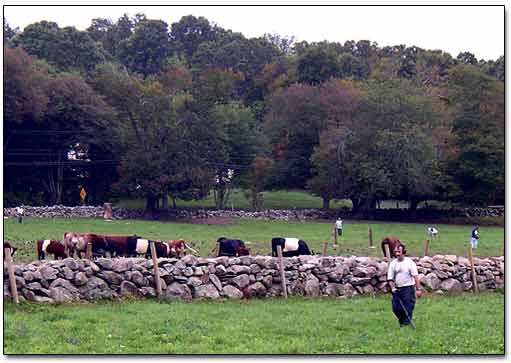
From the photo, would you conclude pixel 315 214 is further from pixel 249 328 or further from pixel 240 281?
pixel 249 328

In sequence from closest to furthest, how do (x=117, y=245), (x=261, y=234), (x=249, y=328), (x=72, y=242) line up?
(x=249, y=328)
(x=72, y=242)
(x=117, y=245)
(x=261, y=234)

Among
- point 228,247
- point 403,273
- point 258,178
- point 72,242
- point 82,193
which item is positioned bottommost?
point 228,247

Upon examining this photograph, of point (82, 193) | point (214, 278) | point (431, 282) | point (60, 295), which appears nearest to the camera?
point (60, 295)

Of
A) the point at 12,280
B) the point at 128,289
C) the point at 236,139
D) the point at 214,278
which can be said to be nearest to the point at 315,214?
the point at 236,139

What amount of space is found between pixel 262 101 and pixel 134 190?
2474 centimetres

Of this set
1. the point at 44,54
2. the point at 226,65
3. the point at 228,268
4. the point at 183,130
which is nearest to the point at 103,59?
the point at 44,54

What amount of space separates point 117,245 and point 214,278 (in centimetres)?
816

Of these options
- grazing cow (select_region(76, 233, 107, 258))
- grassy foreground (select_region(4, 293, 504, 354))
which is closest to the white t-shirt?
grassy foreground (select_region(4, 293, 504, 354))

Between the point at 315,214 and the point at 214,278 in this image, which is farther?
the point at 315,214

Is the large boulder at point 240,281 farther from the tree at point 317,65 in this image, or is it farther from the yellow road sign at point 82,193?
the tree at point 317,65

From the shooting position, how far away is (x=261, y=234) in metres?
43.7

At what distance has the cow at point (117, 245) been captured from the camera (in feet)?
85.9

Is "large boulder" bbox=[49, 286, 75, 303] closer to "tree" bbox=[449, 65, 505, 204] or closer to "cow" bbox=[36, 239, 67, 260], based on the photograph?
"cow" bbox=[36, 239, 67, 260]

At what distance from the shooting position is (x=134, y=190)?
6188cm
